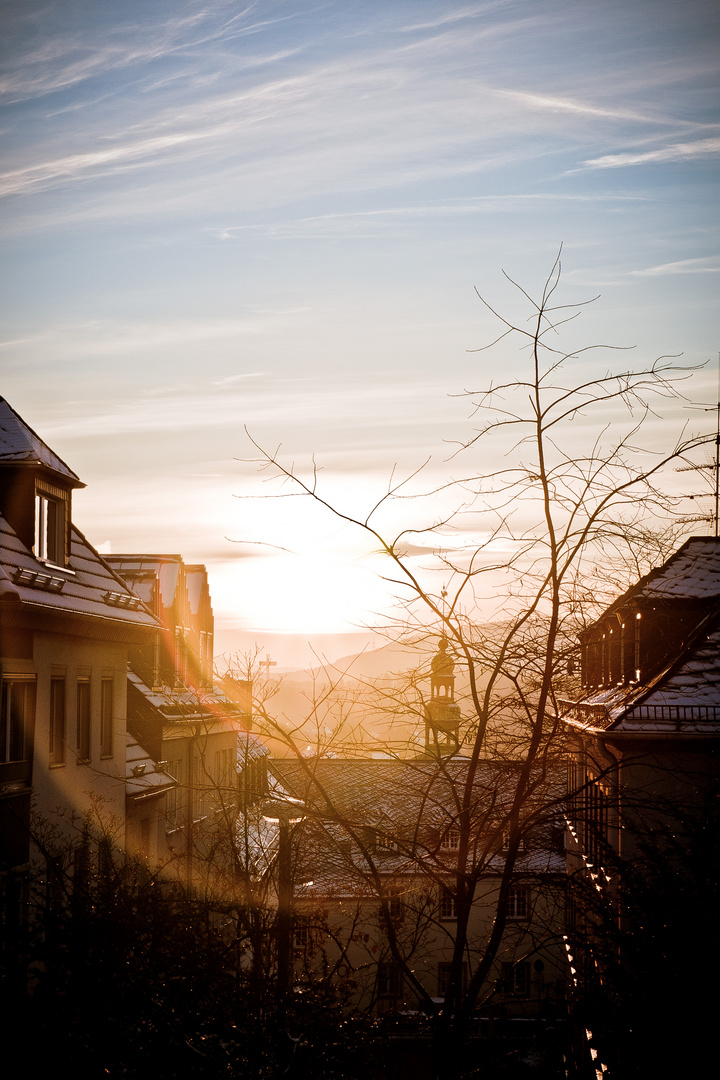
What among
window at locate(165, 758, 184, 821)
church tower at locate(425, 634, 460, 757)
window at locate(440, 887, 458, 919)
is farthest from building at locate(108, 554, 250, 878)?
church tower at locate(425, 634, 460, 757)

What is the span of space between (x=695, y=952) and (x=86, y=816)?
13534mm

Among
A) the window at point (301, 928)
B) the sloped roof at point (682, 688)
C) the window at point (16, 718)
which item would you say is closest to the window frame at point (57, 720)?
the window at point (16, 718)

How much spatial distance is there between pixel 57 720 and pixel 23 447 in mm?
4921

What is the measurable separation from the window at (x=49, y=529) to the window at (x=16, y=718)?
2192 millimetres

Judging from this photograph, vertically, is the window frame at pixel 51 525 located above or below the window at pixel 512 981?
above

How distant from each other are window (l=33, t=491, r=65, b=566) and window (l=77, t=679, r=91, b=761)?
2.87m

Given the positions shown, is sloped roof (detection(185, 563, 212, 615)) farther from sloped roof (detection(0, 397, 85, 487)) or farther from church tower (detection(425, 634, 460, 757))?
church tower (detection(425, 634, 460, 757))

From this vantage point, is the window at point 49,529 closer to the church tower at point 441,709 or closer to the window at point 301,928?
the window at point 301,928

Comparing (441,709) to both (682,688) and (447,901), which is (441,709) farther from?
(682,688)

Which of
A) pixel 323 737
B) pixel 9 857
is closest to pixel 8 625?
pixel 9 857

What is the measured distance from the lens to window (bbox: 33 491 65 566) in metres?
16.0

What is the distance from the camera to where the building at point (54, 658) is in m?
14.6

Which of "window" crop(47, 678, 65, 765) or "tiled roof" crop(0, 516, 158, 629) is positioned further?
"window" crop(47, 678, 65, 765)

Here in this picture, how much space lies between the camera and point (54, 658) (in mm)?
16688
